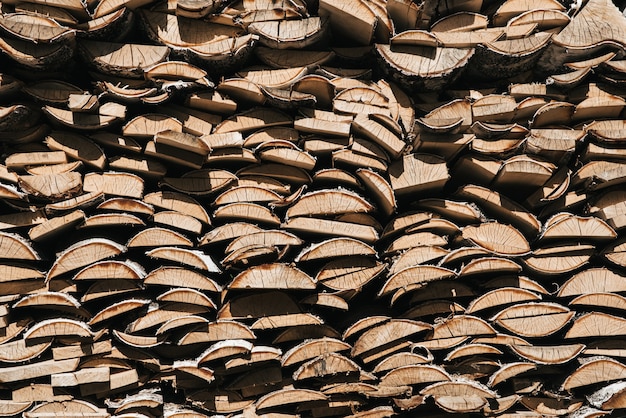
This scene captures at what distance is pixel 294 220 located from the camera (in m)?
3.45

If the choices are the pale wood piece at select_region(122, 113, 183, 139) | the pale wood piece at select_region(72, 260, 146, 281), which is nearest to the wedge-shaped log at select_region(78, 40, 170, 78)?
the pale wood piece at select_region(122, 113, 183, 139)

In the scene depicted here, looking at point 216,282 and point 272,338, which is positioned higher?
point 216,282

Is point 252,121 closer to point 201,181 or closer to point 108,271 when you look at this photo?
point 201,181

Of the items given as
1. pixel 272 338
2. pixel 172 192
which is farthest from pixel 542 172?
pixel 172 192

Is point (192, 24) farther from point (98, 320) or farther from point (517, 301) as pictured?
point (517, 301)

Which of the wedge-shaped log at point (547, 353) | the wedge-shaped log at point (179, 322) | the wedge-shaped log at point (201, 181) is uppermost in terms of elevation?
the wedge-shaped log at point (201, 181)

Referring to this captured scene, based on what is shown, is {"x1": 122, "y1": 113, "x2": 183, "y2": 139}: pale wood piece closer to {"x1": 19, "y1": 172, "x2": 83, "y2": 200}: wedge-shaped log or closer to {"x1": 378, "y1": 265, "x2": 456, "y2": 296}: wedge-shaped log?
{"x1": 19, "y1": 172, "x2": 83, "y2": 200}: wedge-shaped log

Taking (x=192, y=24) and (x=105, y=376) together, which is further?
(x=192, y=24)

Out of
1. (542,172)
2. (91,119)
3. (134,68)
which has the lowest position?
(542,172)

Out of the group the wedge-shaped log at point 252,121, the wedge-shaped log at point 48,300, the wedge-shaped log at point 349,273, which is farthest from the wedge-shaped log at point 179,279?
the wedge-shaped log at point 252,121

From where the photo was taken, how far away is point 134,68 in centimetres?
352

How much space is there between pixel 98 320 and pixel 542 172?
2.80 meters

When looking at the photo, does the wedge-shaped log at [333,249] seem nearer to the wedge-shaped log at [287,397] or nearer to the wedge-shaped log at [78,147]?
the wedge-shaped log at [287,397]

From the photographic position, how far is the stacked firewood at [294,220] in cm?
338
